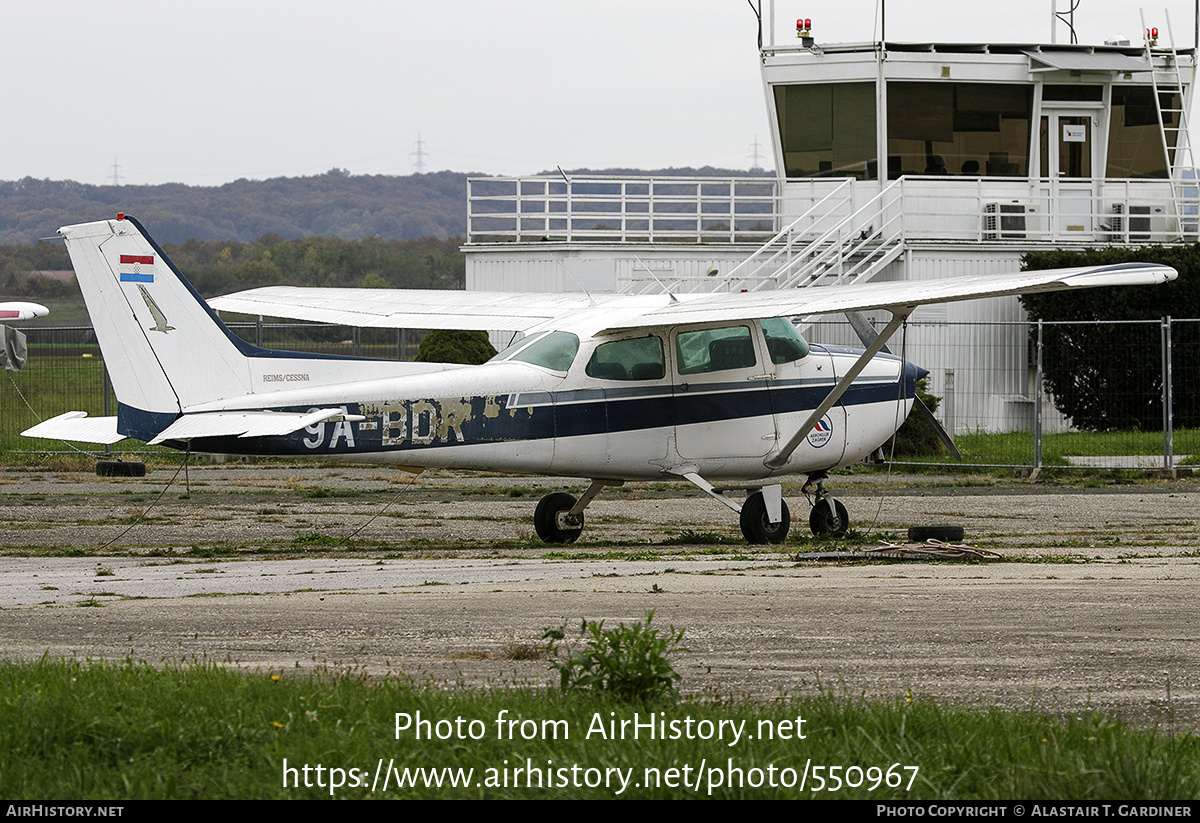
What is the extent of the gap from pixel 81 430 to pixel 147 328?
1484 mm

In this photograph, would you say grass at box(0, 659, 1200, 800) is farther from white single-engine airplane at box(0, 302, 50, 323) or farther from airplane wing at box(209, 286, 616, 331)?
white single-engine airplane at box(0, 302, 50, 323)

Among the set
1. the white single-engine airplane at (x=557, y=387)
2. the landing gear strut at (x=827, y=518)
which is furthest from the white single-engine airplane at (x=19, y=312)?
the landing gear strut at (x=827, y=518)

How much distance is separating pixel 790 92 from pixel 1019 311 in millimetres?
6830

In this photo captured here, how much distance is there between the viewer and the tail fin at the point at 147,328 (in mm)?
11617

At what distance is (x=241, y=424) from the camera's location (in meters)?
11.5

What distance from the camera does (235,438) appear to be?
37.9 ft

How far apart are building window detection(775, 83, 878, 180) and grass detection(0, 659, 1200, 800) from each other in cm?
2552

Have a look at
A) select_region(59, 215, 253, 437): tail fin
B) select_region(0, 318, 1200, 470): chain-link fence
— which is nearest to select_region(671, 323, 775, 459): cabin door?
select_region(59, 215, 253, 437): tail fin

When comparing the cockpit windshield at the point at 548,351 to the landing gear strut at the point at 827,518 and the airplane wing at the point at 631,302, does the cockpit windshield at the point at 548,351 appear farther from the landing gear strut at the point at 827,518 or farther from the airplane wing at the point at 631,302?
the landing gear strut at the point at 827,518

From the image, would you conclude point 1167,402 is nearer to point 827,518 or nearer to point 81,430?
point 827,518

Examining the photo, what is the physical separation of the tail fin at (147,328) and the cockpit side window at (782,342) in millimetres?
5193

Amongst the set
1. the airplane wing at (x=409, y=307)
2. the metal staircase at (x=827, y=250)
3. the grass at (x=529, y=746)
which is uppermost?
the metal staircase at (x=827, y=250)

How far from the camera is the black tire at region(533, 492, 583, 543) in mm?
14031
